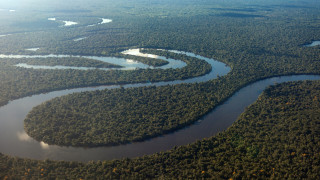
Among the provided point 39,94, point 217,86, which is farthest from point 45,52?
point 217,86

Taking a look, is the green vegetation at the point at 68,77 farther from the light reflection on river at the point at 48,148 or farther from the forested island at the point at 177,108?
the light reflection on river at the point at 48,148

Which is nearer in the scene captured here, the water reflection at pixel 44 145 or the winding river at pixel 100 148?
the winding river at pixel 100 148

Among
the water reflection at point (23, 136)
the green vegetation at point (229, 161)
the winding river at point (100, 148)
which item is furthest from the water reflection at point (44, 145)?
the green vegetation at point (229, 161)

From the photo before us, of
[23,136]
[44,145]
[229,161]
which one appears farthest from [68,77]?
[229,161]

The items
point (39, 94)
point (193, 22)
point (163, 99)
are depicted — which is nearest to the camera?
point (163, 99)

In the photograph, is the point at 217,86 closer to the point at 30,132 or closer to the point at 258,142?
the point at 258,142

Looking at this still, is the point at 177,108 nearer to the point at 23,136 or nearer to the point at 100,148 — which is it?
the point at 100,148

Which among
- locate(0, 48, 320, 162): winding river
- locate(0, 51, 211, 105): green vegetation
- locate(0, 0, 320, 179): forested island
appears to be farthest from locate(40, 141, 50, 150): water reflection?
locate(0, 51, 211, 105): green vegetation
